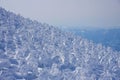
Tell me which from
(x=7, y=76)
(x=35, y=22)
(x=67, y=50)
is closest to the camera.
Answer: (x=7, y=76)

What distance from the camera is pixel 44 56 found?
5372cm

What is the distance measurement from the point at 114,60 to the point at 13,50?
85.9 ft

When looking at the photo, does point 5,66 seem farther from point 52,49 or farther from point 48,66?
point 52,49

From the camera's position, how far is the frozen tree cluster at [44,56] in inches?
1755

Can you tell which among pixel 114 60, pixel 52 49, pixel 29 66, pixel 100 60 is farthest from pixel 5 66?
pixel 114 60

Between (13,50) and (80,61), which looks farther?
(80,61)

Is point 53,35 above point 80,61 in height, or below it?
above

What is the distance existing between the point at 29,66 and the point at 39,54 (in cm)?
847

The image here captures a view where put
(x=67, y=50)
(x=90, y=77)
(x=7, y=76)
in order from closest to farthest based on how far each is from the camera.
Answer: (x=7, y=76) → (x=90, y=77) → (x=67, y=50)

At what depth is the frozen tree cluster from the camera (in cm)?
4458

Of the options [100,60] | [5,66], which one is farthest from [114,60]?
[5,66]

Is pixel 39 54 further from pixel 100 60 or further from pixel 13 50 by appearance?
pixel 100 60

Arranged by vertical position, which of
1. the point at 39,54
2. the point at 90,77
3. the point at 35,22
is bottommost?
the point at 90,77

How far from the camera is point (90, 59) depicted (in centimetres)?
6072
